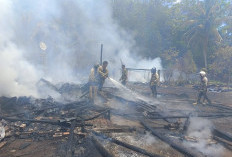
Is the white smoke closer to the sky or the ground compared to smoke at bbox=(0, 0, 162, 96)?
closer to the ground

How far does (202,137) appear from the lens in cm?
598

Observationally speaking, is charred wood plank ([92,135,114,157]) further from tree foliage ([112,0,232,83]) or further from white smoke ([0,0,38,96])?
tree foliage ([112,0,232,83])

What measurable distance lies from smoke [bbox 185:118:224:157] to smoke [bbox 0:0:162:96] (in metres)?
12.9

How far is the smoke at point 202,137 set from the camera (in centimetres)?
509

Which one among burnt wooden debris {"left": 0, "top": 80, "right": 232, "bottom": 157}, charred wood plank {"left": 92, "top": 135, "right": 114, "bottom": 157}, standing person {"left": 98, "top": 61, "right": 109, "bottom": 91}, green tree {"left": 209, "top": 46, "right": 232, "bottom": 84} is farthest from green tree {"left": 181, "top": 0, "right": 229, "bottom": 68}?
charred wood plank {"left": 92, "top": 135, "right": 114, "bottom": 157}

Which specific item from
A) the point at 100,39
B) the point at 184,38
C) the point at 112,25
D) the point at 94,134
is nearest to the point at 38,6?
the point at 100,39

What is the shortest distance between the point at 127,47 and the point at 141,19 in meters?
5.23

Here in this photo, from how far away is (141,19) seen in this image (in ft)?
100

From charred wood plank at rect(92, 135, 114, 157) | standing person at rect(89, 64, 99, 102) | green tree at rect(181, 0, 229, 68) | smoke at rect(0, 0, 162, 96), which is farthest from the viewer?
green tree at rect(181, 0, 229, 68)

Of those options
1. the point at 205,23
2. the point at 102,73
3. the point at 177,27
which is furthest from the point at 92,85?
the point at 177,27

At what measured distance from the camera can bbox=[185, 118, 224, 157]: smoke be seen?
201 inches

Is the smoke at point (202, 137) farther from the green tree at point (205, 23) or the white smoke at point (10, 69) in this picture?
the green tree at point (205, 23)

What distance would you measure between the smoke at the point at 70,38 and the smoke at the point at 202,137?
12948 millimetres

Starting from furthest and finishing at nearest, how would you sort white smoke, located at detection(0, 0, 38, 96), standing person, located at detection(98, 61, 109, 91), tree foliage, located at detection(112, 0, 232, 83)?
1. tree foliage, located at detection(112, 0, 232, 83)
2. standing person, located at detection(98, 61, 109, 91)
3. white smoke, located at detection(0, 0, 38, 96)
